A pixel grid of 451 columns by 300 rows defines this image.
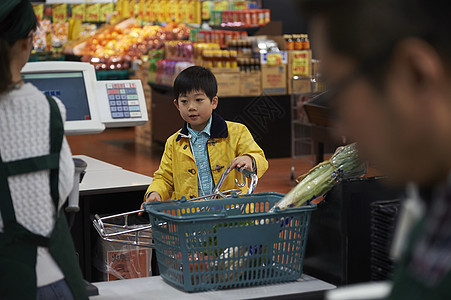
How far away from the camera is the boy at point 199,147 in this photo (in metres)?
3.19

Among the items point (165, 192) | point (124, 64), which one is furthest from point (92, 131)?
point (124, 64)

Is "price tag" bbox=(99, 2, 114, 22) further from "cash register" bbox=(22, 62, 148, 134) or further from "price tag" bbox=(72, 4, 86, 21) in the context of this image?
"cash register" bbox=(22, 62, 148, 134)

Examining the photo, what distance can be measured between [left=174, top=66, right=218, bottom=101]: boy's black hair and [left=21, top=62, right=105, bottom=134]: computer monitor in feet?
1.47

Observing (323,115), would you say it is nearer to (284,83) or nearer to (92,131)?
(284,83)

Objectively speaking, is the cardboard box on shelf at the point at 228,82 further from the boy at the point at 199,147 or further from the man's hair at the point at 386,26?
the man's hair at the point at 386,26

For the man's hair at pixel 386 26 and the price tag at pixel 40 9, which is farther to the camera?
the price tag at pixel 40 9

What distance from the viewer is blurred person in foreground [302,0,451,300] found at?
0.62 metres

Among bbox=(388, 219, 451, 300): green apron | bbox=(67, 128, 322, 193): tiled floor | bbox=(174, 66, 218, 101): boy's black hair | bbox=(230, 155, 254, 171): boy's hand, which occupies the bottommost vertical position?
bbox=(67, 128, 322, 193): tiled floor

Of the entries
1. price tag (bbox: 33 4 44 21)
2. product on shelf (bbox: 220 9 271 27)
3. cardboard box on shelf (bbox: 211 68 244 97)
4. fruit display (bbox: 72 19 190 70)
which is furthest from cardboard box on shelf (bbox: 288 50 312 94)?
price tag (bbox: 33 4 44 21)

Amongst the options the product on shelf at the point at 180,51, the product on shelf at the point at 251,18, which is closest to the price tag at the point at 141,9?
the product on shelf at the point at 251,18

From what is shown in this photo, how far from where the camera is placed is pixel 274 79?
8820 mm

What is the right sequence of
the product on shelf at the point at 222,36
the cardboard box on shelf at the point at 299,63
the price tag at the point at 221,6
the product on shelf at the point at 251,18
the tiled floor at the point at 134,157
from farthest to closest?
the price tag at the point at 221,6
the product on shelf at the point at 251,18
the product on shelf at the point at 222,36
the cardboard box on shelf at the point at 299,63
the tiled floor at the point at 134,157

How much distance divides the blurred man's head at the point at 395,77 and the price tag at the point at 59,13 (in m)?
14.1

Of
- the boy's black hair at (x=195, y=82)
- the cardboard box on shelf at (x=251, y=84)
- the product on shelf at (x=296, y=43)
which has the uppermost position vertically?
the boy's black hair at (x=195, y=82)
